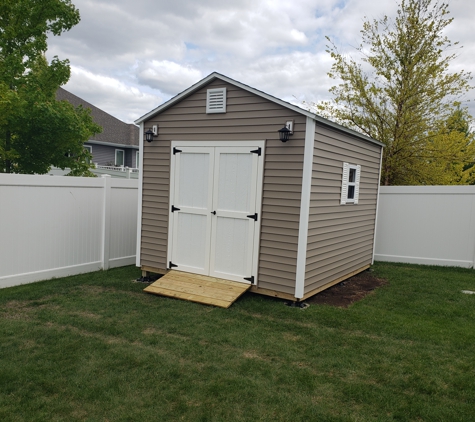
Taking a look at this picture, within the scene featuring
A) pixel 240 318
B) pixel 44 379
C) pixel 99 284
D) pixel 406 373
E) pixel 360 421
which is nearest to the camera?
pixel 360 421

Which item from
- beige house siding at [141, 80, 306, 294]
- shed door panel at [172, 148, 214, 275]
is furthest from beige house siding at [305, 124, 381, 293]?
shed door panel at [172, 148, 214, 275]

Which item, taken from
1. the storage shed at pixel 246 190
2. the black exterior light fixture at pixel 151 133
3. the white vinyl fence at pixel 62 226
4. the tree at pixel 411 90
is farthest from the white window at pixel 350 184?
the tree at pixel 411 90

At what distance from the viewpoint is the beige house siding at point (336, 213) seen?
544 cm

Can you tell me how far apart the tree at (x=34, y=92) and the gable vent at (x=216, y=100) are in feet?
16.2

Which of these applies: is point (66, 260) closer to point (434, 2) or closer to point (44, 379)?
point (44, 379)

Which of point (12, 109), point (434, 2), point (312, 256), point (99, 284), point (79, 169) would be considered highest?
point (434, 2)

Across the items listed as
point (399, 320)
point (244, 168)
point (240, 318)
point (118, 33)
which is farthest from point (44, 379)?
point (118, 33)

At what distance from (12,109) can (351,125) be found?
942 centimetres

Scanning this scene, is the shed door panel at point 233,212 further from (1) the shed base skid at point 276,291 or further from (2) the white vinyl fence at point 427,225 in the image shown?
(2) the white vinyl fence at point 427,225

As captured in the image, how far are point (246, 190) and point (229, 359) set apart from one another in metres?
2.56

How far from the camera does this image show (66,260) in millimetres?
6434

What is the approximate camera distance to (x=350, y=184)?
663 cm

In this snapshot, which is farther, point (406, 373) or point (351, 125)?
point (351, 125)

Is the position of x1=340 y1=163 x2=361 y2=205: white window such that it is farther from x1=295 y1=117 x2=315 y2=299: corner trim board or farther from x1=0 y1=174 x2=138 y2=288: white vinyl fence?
x1=0 y1=174 x2=138 y2=288: white vinyl fence
